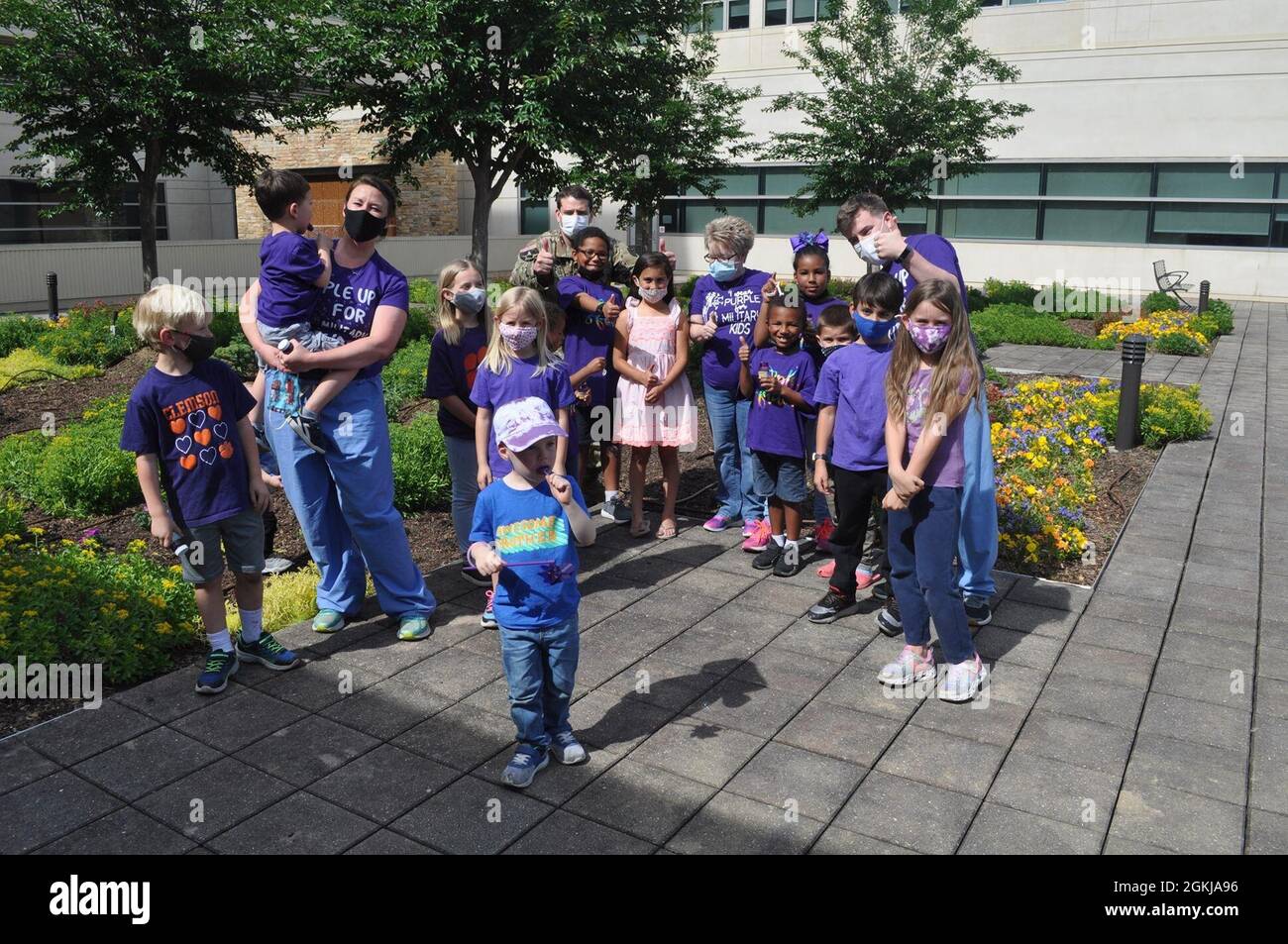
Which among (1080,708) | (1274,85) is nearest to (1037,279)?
(1274,85)

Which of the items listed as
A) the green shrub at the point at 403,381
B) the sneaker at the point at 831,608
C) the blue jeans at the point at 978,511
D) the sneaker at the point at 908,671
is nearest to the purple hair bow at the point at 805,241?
the blue jeans at the point at 978,511

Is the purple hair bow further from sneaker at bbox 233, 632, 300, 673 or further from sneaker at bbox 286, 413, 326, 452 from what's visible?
sneaker at bbox 233, 632, 300, 673

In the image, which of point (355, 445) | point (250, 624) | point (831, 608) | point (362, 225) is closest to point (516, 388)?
point (355, 445)

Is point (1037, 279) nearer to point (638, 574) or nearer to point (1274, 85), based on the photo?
point (1274, 85)

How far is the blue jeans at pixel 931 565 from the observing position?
452cm

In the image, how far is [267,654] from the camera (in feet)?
15.9

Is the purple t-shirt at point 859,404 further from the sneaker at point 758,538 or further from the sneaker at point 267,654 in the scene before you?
the sneaker at point 267,654

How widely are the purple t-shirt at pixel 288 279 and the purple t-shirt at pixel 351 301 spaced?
6 cm

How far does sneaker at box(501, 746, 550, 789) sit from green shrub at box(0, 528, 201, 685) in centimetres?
201

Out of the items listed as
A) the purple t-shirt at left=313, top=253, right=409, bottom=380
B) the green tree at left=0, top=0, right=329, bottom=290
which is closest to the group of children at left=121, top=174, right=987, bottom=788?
the purple t-shirt at left=313, top=253, right=409, bottom=380

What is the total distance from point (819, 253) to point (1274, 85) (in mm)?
22791

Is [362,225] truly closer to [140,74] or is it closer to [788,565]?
[788,565]

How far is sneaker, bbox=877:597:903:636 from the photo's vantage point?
17.5ft

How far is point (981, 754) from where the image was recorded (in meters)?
4.15
